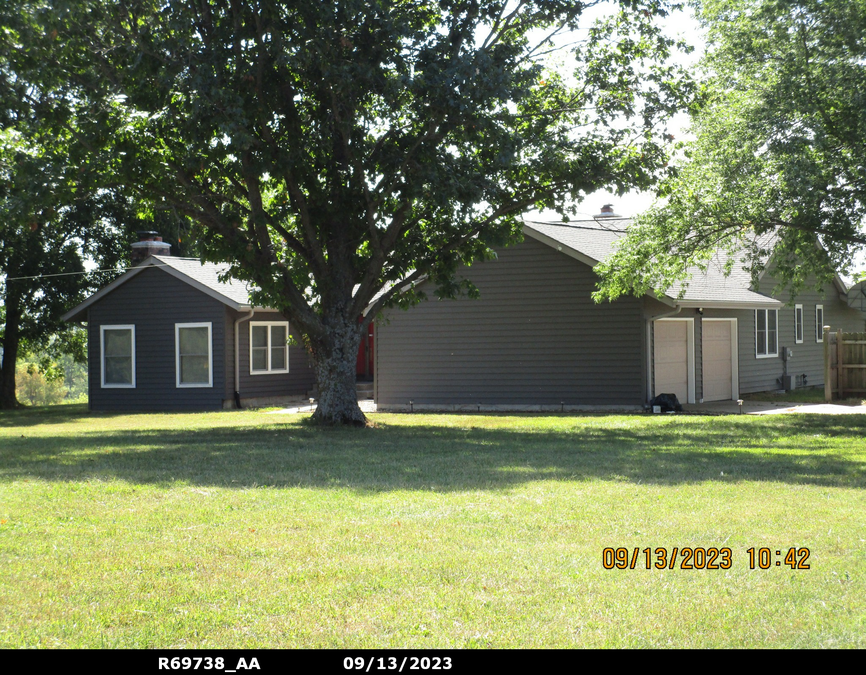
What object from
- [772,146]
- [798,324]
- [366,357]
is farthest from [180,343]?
[798,324]

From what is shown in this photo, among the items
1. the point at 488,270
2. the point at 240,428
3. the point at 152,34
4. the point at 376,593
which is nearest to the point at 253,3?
the point at 152,34

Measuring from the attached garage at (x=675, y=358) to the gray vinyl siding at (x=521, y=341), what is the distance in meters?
0.85

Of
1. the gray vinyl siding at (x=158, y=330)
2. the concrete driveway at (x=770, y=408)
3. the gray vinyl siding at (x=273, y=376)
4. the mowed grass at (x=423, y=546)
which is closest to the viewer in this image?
the mowed grass at (x=423, y=546)

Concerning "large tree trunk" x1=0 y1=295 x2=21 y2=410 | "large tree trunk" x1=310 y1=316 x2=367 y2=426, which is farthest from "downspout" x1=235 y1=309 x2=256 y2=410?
"large tree trunk" x1=0 y1=295 x2=21 y2=410

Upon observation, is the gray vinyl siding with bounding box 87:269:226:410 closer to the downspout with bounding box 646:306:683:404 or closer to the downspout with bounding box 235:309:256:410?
the downspout with bounding box 235:309:256:410

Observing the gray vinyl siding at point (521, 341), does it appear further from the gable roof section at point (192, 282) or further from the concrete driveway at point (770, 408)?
the gable roof section at point (192, 282)

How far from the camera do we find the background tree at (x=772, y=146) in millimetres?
16250

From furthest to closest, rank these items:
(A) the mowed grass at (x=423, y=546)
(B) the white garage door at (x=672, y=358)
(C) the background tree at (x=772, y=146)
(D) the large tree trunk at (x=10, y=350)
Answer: (D) the large tree trunk at (x=10, y=350) → (B) the white garage door at (x=672, y=358) → (C) the background tree at (x=772, y=146) → (A) the mowed grass at (x=423, y=546)

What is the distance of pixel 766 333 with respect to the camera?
2623cm

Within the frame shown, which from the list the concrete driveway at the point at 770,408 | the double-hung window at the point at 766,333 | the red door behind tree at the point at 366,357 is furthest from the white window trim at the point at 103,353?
the double-hung window at the point at 766,333

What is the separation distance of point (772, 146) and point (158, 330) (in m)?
17.1

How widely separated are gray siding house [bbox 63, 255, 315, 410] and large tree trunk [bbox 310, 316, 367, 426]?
7790 mm

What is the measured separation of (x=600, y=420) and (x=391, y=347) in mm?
6906

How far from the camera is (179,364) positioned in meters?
25.6
